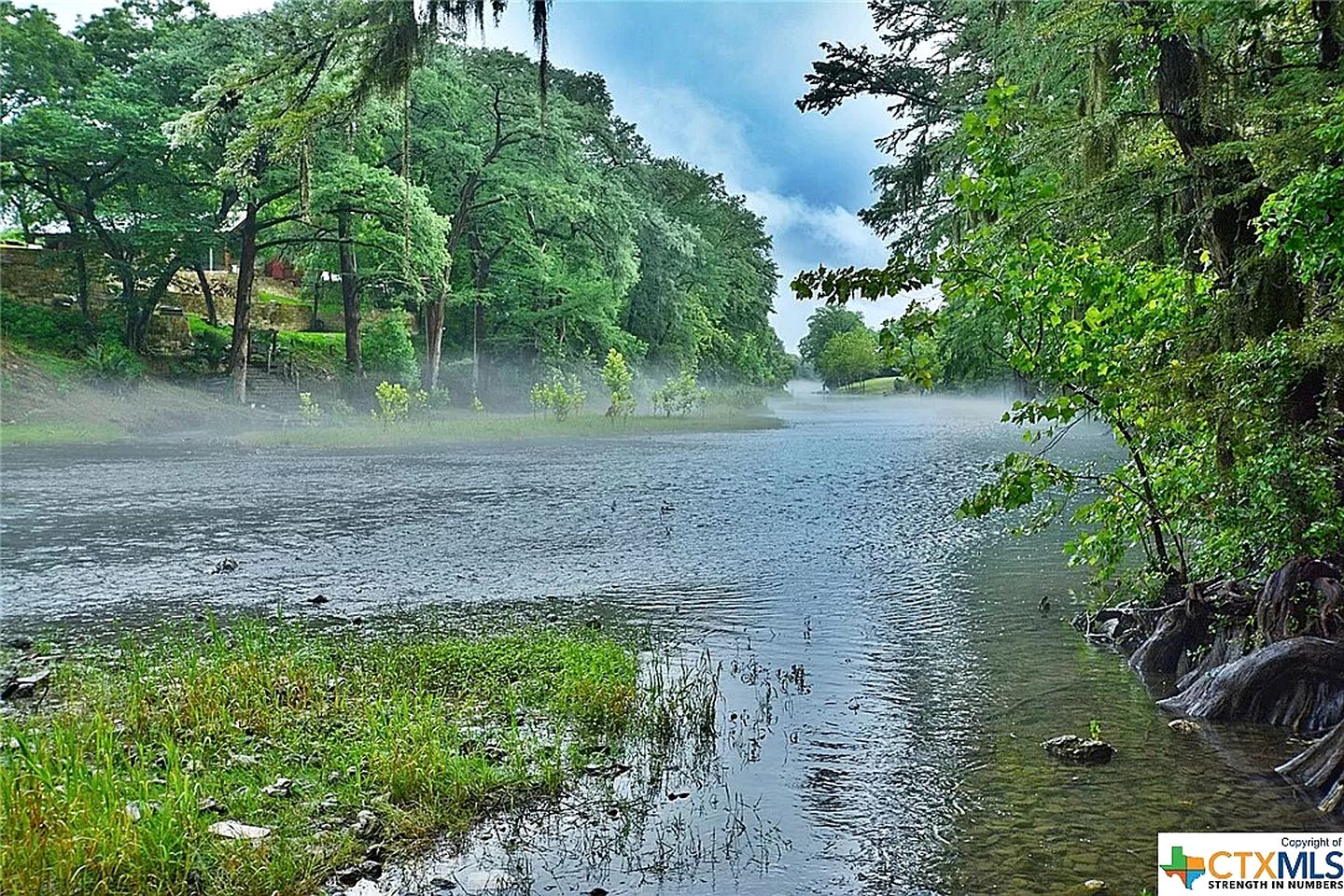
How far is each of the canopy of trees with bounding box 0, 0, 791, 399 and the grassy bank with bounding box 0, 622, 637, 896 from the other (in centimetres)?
2131

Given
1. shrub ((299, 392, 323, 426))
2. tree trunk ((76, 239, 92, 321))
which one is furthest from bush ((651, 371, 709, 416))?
tree trunk ((76, 239, 92, 321))

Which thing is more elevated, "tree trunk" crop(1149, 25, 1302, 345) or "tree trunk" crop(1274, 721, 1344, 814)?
"tree trunk" crop(1149, 25, 1302, 345)

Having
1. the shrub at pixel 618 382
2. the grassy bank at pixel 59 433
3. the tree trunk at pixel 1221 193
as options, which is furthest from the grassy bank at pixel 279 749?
the shrub at pixel 618 382

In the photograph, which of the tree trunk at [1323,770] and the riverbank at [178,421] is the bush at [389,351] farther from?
the tree trunk at [1323,770]

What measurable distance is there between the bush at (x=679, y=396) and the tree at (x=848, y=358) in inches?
2666

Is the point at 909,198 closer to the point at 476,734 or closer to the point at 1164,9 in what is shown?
the point at 1164,9

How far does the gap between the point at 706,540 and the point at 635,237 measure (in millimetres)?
39298

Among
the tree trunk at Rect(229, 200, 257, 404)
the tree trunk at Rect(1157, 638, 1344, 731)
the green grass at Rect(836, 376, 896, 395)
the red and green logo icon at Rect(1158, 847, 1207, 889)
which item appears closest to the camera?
the red and green logo icon at Rect(1158, 847, 1207, 889)

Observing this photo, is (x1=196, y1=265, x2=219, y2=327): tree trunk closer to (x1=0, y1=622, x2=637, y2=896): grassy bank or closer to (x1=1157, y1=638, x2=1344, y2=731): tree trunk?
(x1=0, y1=622, x2=637, y2=896): grassy bank

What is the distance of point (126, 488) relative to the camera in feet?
69.2

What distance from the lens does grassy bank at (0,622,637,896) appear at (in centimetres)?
462

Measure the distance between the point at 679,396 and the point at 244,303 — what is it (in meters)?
22.9

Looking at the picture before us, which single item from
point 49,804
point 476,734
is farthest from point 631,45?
point 49,804

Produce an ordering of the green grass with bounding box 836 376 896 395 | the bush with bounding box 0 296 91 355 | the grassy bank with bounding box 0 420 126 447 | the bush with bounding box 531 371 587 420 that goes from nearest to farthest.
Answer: the grassy bank with bounding box 0 420 126 447, the bush with bounding box 0 296 91 355, the bush with bounding box 531 371 587 420, the green grass with bounding box 836 376 896 395
